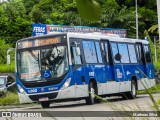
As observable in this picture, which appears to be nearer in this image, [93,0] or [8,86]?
[93,0]

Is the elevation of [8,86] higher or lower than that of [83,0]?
lower

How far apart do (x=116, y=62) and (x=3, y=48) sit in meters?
15.8

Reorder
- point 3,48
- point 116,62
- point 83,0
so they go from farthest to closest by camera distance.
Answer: point 3,48
point 116,62
point 83,0

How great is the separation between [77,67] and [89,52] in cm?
149

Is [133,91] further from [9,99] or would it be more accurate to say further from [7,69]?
[7,69]

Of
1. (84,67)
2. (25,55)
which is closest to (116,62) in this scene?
(84,67)

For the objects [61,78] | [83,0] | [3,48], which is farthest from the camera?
[3,48]

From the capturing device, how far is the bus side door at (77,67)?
61.8 feet

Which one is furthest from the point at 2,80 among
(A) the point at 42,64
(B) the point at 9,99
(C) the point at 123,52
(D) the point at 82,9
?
(D) the point at 82,9

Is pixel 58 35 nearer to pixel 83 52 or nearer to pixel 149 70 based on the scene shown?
pixel 83 52

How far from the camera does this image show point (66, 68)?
18.7m

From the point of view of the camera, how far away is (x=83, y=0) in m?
2.12

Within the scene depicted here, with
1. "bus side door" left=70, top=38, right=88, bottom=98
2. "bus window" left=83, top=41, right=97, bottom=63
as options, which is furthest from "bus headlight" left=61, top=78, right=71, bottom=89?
"bus window" left=83, top=41, right=97, bottom=63

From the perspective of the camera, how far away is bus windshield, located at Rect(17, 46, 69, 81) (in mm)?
18578
